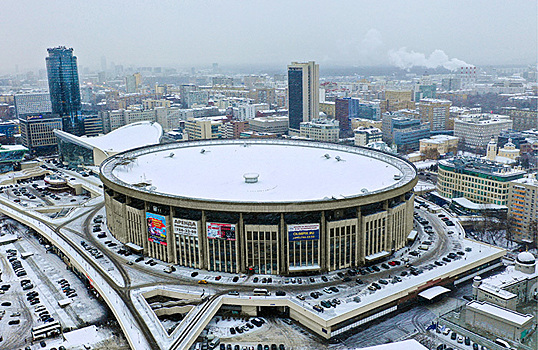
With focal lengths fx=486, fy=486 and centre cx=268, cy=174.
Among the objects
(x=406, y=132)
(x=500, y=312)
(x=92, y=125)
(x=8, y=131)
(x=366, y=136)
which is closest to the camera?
(x=500, y=312)

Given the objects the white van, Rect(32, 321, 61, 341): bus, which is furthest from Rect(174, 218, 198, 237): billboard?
the white van

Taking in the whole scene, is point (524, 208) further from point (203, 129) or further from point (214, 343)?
point (203, 129)

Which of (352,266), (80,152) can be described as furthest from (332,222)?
(80,152)

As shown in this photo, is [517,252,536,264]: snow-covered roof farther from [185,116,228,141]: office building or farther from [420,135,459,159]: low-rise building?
[185,116,228,141]: office building

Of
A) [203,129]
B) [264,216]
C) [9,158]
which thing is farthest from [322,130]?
[264,216]

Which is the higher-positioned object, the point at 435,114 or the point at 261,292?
the point at 435,114

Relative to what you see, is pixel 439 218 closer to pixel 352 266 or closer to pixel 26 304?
pixel 352 266
